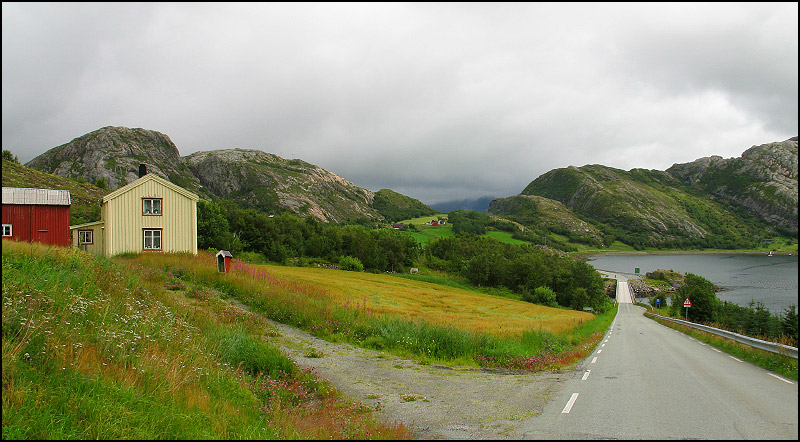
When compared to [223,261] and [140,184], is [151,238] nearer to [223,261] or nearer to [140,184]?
[140,184]

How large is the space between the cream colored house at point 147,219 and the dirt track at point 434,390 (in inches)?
1094

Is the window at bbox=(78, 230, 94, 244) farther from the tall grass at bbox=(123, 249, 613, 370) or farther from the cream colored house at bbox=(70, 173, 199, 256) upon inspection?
the tall grass at bbox=(123, 249, 613, 370)

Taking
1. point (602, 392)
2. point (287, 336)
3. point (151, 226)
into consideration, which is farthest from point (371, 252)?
point (602, 392)

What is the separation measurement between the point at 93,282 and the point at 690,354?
21081 mm

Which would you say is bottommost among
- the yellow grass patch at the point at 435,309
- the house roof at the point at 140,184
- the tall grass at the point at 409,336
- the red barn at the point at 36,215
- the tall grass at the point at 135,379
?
the yellow grass patch at the point at 435,309

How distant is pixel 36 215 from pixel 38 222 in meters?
0.55

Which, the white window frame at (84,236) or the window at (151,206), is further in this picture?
the white window frame at (84,236)

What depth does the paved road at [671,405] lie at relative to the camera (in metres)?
6.71

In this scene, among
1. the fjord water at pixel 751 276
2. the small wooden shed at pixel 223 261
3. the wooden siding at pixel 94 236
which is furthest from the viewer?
the fjord water at pixel 751 276

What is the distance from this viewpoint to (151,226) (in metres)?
36.6

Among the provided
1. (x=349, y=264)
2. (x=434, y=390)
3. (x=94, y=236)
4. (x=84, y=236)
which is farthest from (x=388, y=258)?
(x=434, y=390)

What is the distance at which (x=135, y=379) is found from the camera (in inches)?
254

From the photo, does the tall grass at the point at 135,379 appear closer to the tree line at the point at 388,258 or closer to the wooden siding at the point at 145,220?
the wooden siding at the point at 145,220

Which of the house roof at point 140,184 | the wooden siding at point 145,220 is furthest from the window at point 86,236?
the house roof at point 140,184
